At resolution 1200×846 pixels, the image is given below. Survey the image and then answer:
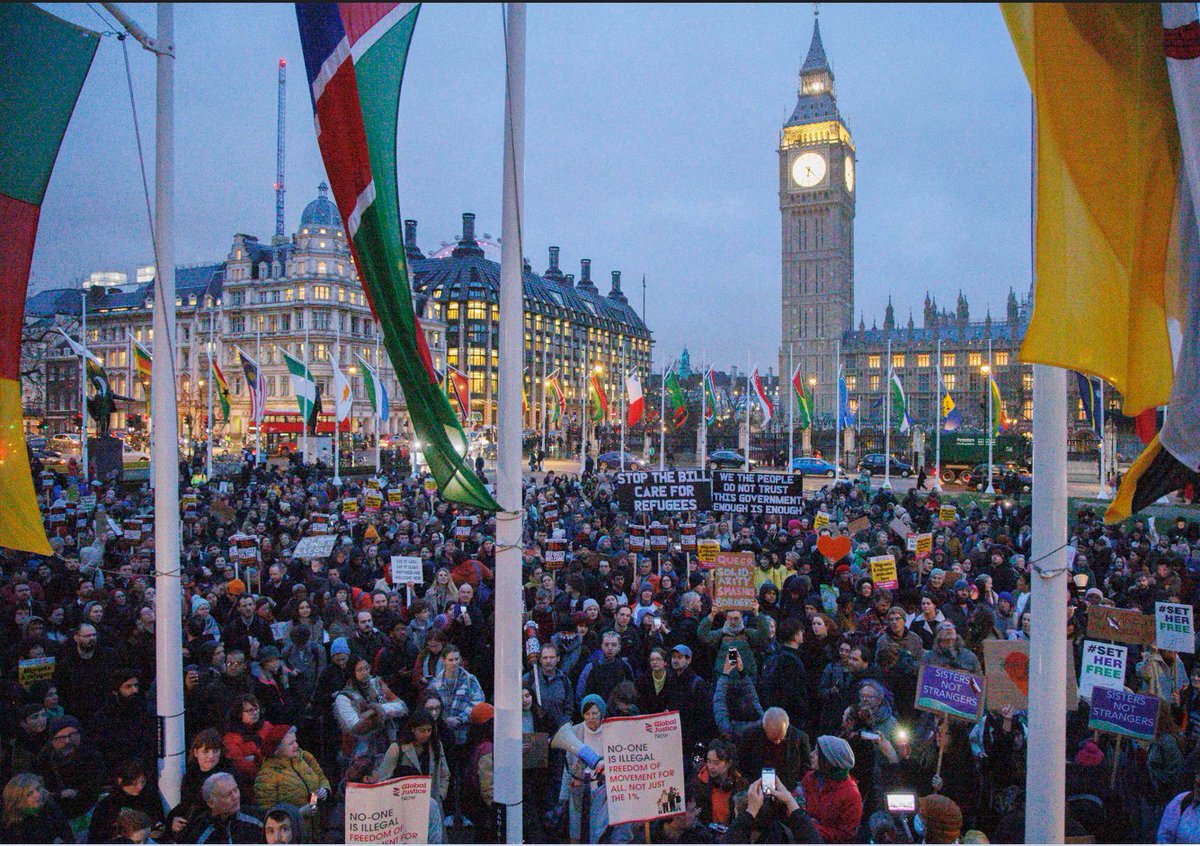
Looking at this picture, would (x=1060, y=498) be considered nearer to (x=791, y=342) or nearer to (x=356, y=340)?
(x=356, y=340)

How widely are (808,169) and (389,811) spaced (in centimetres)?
9596

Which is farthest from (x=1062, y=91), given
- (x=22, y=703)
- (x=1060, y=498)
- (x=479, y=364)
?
(x=479, y=364)

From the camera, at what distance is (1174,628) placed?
21.4 feet

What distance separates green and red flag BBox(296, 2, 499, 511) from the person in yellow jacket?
2126mm

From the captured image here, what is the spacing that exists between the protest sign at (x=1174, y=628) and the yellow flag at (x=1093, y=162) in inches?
153

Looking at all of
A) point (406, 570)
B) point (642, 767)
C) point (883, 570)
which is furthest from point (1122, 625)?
point (406, 570)

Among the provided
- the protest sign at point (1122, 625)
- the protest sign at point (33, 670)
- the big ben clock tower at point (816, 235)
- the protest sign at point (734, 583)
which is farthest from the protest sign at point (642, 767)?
the big ben clock tower at point (816, 235)

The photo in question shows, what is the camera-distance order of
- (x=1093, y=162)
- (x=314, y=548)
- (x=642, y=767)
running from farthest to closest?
(x=314, y=548) < (x=642, y=767) < (x=1093, y=162)

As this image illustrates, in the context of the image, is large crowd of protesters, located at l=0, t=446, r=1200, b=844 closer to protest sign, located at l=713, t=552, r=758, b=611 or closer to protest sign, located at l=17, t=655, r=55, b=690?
protest sign, located at l=17, t=655, r=55, b=690

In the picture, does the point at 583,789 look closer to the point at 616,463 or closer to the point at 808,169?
the point at 616,463

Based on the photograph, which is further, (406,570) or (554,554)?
(554,554)

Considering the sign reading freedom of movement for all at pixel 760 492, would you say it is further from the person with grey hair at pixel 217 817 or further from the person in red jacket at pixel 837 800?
the person with grey hair at pixel 217 817

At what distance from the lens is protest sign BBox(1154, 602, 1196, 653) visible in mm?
6461

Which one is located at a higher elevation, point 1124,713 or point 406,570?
point 406,570
